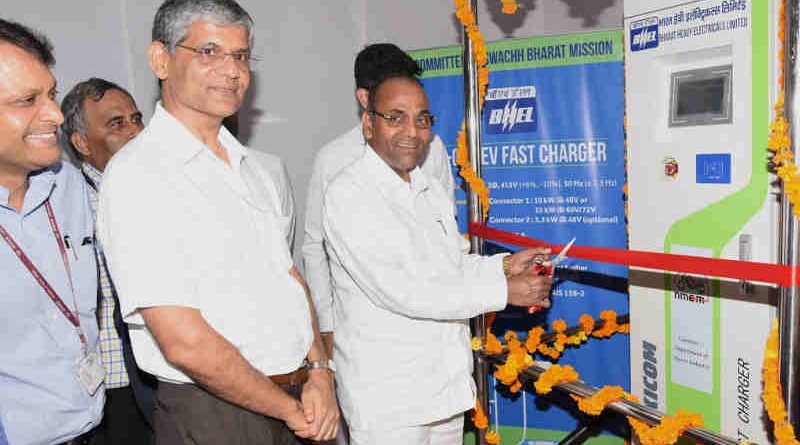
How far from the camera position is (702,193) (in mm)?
2164

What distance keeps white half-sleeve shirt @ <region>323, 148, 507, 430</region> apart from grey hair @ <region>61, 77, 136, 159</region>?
4.28 ft

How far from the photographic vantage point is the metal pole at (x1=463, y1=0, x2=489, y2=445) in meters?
2.68

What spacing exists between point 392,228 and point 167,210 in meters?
0.70

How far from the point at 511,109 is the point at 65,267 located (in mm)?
2221

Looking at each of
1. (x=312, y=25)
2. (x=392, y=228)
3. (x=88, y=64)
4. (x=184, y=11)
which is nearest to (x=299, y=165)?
(x=312, y=25)

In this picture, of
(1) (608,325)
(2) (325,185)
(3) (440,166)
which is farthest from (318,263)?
(1) (608,325)

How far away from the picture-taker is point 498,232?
8.56ft

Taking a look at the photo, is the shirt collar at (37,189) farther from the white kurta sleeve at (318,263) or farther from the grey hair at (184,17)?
the white kurta sleeve at (318,263)

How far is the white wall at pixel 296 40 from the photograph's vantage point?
9.78 feet

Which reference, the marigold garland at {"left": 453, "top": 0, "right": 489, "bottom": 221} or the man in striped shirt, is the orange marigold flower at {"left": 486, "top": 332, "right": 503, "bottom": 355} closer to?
the marigold garland at {"left": 453, "top": 0, "right": 489, "bottom": 221}

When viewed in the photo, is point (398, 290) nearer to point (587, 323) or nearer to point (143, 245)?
point (143, 245)

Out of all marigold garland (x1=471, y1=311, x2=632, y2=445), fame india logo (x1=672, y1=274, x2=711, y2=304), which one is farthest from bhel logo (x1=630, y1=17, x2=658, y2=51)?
marigold garland (x1=471, y1=311, x2=632, y2=445)

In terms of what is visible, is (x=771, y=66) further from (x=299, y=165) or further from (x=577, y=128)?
(x=299, y=165)

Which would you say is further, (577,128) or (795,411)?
(577,128)
